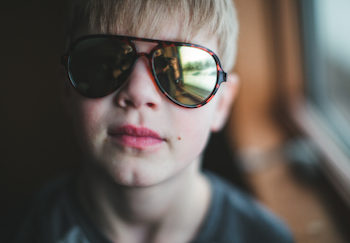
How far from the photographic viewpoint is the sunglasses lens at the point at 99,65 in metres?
0.60

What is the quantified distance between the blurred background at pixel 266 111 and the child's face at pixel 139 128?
0.74 meters

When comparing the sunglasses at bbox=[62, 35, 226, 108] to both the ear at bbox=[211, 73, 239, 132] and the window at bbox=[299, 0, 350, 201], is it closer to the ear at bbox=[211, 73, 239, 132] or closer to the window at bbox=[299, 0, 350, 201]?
the ear at bbox=[211, 73, 239, 132]

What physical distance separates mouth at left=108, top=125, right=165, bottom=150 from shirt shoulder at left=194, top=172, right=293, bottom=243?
0.36 m

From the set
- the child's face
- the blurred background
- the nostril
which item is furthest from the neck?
the blurred background

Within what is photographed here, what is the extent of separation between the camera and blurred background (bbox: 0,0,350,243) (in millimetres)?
1172

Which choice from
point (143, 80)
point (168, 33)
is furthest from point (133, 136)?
point (168, 33)

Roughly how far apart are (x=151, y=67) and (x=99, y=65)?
0.11 metres

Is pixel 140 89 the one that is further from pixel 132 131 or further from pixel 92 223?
pixel 92 223

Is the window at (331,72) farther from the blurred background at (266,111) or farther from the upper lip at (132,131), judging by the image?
the upper lip at (132,131)

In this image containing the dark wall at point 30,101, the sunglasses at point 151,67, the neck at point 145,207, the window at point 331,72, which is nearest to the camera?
the sunglasses at point 151,67

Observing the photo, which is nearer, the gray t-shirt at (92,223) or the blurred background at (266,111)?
the gray t-shirt at (92,223)

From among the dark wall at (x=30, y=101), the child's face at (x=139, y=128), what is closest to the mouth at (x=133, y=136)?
the child's face at (x=139, y=128)

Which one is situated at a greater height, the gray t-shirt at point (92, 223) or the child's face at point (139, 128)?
the child's face at point (139, 128)

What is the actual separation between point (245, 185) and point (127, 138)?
35.9 inches
